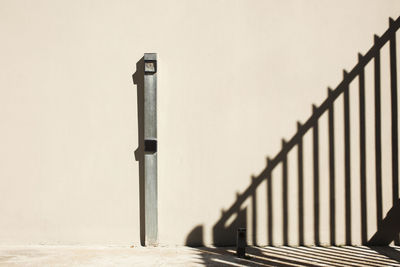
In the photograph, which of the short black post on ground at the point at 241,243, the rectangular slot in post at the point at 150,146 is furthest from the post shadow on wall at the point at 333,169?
the rectangular slot in post at the point at 150,146

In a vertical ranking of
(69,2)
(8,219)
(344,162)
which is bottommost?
(8,219)

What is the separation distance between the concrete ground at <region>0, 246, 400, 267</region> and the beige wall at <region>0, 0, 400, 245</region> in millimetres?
217

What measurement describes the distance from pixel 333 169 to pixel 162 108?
2.31 m

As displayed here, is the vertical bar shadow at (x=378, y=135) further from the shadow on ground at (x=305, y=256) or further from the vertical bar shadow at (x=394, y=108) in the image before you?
the shadow on ground at (x=305, y=256)

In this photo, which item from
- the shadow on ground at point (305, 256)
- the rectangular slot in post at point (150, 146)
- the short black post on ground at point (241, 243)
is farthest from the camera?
the rectangular slot in post at point (150, 146)

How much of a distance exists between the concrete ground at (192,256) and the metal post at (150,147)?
1.06 ft

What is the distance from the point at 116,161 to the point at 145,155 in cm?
41

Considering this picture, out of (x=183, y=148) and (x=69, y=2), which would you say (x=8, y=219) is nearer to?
(x=183, y=148)

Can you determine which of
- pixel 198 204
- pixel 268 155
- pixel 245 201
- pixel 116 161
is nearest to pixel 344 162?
pixel 268 155

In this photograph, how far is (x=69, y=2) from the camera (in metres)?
5.09

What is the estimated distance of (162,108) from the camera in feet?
16.6

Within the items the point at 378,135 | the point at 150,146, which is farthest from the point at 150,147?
the point at 378,135

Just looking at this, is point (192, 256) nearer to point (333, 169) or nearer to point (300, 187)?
point (300, 187)

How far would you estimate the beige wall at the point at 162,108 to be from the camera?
16.6ft
